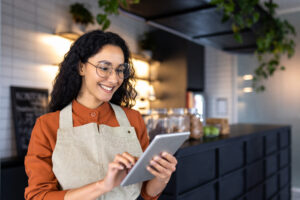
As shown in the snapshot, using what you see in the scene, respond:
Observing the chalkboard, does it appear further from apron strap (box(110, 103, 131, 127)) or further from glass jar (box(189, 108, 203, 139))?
apron strap (box(110, 103, 131, 127))

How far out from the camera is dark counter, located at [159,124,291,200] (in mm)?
1829

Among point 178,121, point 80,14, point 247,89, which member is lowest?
point 178,121

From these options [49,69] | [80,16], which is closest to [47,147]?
[49,69]

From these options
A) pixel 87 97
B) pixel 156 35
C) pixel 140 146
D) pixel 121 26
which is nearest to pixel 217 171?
pixel 140 146

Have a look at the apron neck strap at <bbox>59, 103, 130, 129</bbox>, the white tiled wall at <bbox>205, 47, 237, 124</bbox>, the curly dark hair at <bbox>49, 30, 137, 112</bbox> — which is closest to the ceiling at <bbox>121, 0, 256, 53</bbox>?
the curly dark hair at <bbox>49, 30, 137, 112</bbox>

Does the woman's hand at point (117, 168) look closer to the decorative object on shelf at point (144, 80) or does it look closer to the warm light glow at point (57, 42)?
the warm light glow at point (57, 42)

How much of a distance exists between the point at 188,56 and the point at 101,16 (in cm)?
371

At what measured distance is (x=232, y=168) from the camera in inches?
96.3

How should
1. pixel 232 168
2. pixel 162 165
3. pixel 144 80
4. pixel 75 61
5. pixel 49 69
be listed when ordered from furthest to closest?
pixel 144 80
pixel 49 69
pixel 232 168
pixel 75 61
pixel 162 165

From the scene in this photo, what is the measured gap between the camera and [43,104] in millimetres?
3705

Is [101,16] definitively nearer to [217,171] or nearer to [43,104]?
[217,171]

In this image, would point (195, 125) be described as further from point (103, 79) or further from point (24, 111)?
point (24, 111)

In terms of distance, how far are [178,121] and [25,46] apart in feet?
7.84

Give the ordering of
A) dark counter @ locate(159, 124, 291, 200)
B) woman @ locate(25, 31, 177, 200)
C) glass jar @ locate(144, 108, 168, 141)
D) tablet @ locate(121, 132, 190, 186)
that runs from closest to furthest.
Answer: tablet @ locate(121, 132, 190, 186) < woman @ locate(25, 31, 177, 200) < dark counter @ locate(159, 124, 291, 200) < glass jar @ locate(144, 108, 168, 141)
